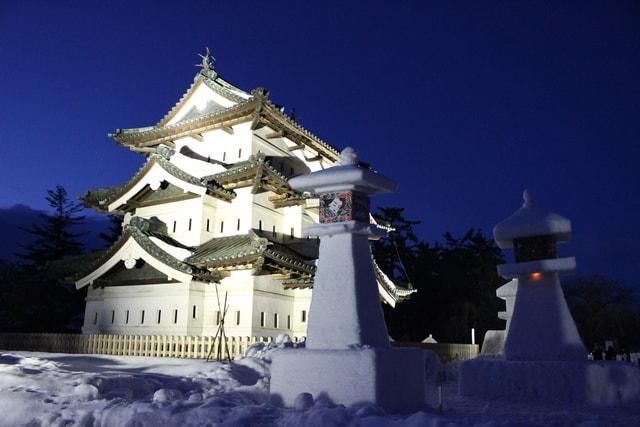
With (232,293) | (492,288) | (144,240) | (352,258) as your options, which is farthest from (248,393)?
(492,288)

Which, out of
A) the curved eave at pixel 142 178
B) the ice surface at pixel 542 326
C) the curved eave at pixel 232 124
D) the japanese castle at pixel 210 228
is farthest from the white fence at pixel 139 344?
the curved eave at pixel 232 124

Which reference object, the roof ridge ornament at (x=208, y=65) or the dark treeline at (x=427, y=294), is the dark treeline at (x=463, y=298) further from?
the roof ridge ornament at (x=208, y=65)

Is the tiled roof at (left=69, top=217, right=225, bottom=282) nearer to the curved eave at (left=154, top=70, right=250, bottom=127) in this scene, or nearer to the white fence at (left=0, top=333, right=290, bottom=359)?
the white fence at (left=0, top=333, right=290, bottom=359)

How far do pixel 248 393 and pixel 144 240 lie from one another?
9.92m

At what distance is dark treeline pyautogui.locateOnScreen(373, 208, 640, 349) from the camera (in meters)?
35.0

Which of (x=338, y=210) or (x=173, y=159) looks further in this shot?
(x=173, y=159)

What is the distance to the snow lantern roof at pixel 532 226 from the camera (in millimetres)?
9820

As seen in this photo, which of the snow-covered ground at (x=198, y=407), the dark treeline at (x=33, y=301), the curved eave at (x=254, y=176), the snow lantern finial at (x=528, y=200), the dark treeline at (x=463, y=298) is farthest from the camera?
the dark treeline at (x=463, y=298)

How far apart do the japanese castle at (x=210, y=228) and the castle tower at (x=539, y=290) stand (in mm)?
8065

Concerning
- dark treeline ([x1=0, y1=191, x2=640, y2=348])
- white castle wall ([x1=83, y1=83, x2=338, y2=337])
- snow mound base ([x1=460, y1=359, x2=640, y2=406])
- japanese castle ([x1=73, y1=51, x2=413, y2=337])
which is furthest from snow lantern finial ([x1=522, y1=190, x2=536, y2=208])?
dark treeline ([x1=0, y1=191, x2=640, y2=348])

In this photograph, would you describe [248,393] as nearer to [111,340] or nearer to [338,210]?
[338,210]

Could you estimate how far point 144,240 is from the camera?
16906 millimetres

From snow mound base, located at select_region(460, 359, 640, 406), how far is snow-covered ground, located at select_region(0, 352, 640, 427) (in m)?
0.40

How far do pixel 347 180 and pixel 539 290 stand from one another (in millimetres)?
5272
